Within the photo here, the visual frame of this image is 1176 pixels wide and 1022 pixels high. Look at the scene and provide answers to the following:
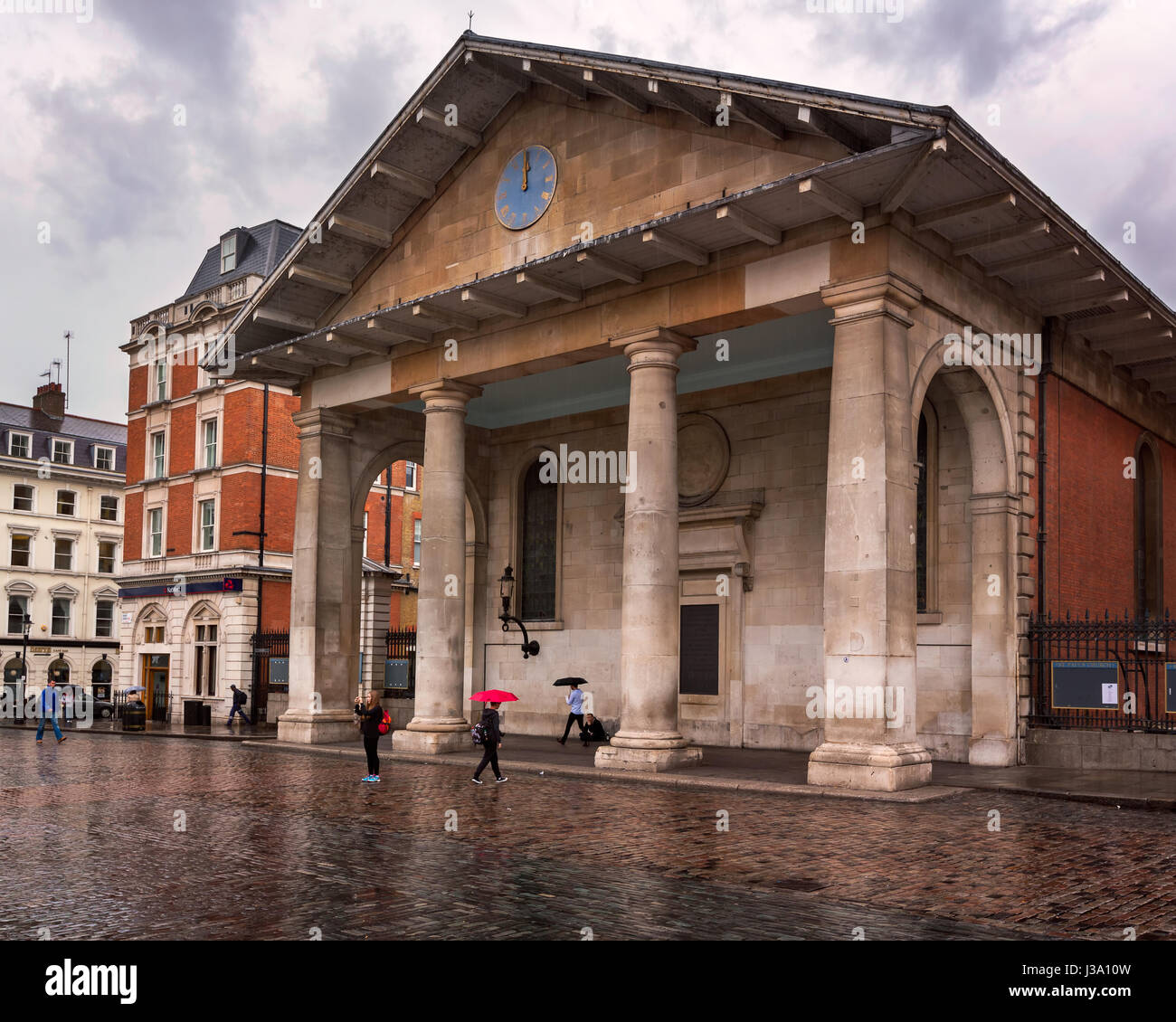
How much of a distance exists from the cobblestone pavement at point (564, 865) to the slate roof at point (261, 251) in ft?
99.9

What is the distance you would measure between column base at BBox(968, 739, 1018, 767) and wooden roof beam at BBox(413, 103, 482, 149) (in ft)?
47.4

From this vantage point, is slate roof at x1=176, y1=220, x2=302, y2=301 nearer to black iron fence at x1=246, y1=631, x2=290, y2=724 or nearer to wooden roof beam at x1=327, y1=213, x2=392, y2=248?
black iron fence at x1=246, y1=631, x2=290, y2=724

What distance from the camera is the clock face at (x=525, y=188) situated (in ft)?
68.5

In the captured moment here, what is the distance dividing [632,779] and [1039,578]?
853cm

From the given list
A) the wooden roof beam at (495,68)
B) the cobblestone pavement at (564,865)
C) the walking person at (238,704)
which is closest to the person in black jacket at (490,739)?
the cobblestone pavement at (564,865)

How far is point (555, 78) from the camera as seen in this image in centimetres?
2016

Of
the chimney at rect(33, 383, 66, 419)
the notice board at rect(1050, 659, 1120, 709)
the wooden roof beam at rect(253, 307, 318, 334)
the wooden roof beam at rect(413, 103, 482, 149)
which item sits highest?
the chimney at rect(33, 383, 66, 419)

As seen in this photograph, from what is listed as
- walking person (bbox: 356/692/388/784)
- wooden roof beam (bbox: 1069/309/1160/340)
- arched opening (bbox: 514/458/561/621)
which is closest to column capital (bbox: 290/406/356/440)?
arched opening (bbox: 514/458/561/621)

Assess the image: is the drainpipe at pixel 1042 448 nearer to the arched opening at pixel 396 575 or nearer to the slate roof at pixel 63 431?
the arched opening at pixel 396 575

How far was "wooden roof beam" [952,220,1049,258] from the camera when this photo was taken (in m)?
16.9

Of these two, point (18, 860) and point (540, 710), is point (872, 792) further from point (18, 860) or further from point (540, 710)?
point (540, 710)
